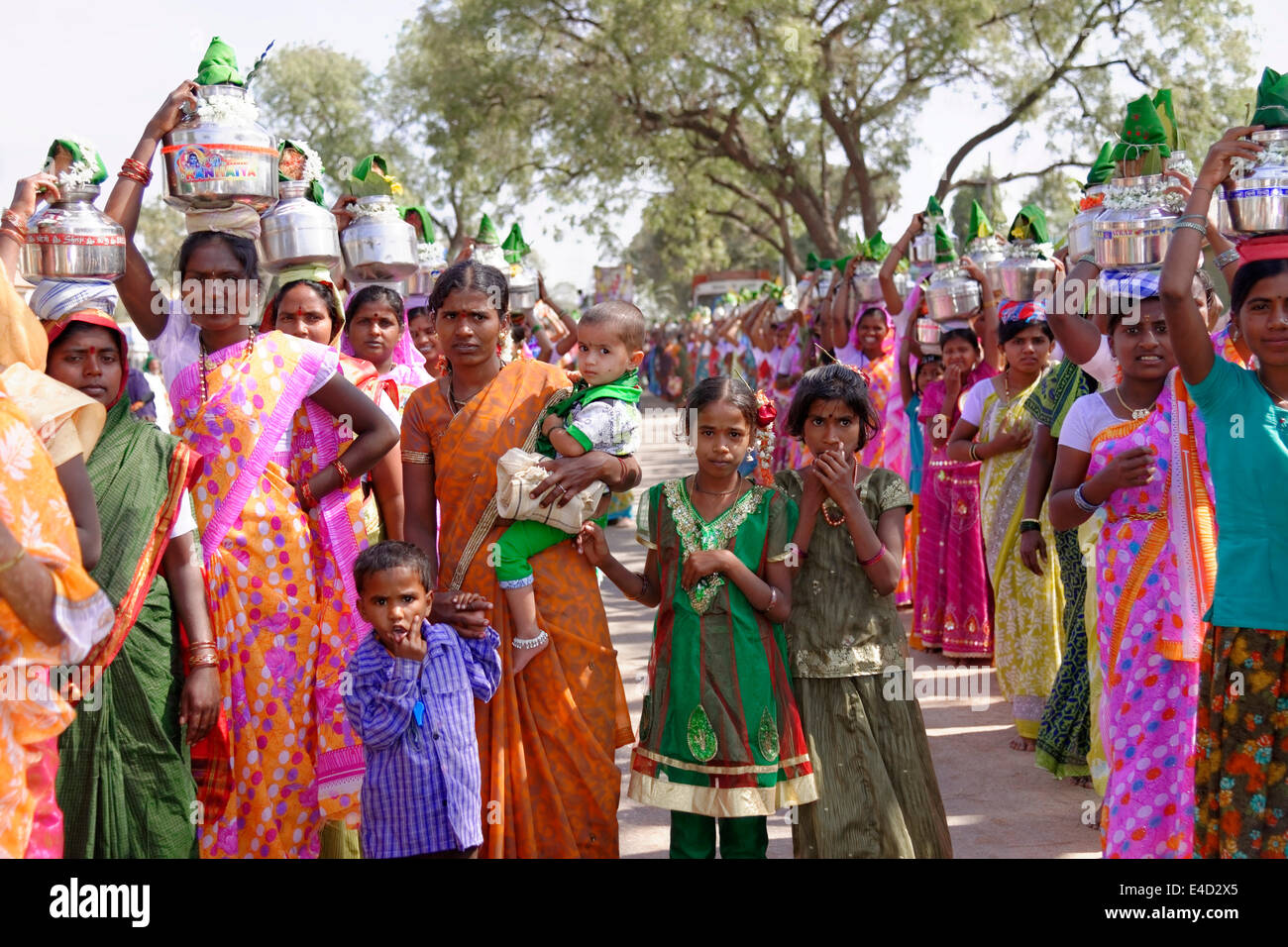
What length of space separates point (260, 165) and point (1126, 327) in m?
2.92

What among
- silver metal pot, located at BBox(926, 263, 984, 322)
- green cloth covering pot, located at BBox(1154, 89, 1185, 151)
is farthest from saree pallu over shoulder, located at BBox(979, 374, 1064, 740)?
green cloth covering pot, located at BBox(1154, 89, 1185, 151)

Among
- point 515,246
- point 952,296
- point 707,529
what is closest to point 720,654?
point 707,529

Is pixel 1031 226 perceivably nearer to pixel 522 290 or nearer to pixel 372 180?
pixel 372 180

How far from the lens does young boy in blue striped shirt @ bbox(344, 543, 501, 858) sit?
11.4 feet

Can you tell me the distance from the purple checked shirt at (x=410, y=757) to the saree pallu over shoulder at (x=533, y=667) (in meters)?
0.25

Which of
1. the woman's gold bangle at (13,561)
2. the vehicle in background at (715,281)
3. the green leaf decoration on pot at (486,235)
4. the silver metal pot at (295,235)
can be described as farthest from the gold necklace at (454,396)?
the vehicle in background at (715,281)

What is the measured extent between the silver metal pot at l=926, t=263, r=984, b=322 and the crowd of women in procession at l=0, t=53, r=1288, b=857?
10.7 ft

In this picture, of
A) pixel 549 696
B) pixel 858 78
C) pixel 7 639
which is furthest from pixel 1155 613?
pixel 858 78

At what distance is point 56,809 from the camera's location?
2.92 meters

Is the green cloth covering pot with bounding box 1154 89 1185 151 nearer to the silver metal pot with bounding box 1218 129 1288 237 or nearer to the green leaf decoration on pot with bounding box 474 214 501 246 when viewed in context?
the silver metal pot with bounding box 1218 129 1288 237

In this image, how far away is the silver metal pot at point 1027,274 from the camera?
6.89 m

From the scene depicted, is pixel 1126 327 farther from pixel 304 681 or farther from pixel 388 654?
pixel 304 681

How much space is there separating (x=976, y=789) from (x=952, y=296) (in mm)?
3285

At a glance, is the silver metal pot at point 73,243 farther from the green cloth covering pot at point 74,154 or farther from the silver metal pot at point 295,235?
the silver metal pot at point 295,235
